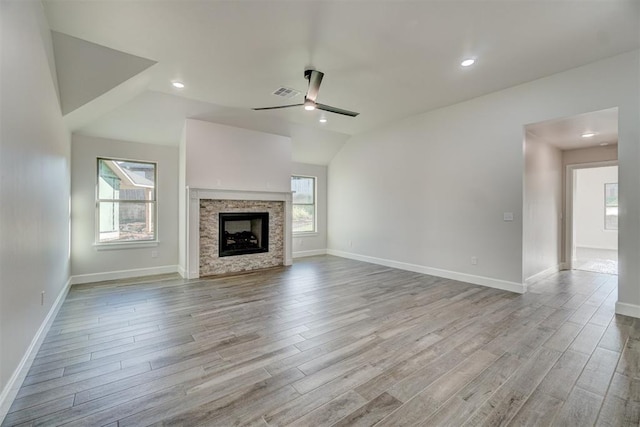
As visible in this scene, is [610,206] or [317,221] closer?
[317,221]

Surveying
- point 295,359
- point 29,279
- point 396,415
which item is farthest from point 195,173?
point 396,415

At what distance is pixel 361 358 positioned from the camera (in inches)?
94.6

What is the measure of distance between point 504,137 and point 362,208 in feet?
10.7

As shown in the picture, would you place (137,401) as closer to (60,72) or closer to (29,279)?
(29,279)

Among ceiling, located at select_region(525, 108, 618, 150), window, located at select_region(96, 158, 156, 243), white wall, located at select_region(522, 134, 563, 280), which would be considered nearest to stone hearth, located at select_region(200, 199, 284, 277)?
window, located at select_region(96, 158, 156, 243)

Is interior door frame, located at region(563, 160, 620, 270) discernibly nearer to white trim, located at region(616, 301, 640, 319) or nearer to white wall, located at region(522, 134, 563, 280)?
white wall, located at region(522, 134, 563, 280)

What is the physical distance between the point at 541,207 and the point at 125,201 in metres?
7.76

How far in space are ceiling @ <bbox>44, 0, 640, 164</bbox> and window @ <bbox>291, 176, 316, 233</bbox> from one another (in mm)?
2961

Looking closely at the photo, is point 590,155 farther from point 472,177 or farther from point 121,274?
point 121,274

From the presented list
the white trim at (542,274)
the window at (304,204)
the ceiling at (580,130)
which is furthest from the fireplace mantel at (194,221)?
the white trim at (542,274)

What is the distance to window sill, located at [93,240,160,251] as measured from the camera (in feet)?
16.4

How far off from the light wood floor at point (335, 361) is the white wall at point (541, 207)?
3.17ft

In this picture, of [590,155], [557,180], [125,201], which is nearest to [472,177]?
[557,180]

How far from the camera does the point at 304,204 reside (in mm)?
7730
